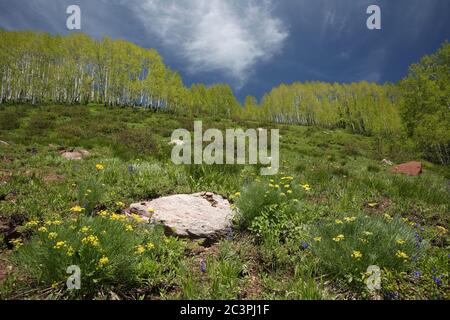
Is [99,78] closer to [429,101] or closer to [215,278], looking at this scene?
[429,101]

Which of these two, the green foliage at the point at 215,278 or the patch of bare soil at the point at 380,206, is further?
the patch of bare soil at the point at 380,206

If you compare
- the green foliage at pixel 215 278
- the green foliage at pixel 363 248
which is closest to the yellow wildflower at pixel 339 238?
the green foliage at pixel 363 248

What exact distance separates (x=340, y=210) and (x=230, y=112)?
79.1m

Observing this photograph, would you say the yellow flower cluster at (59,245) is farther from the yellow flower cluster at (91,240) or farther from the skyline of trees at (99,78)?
the skyline of trees at (99,78)

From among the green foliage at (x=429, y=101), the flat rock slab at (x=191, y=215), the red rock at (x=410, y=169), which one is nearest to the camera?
the flat rock slab at (x=191, y=215)

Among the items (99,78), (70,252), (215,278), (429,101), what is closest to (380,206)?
(215,278)

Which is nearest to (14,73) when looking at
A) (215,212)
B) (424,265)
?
(215,212)

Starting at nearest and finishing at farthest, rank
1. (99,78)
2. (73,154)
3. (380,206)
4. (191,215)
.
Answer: (191,215)
(380,206)
(73,154)
(99,78)

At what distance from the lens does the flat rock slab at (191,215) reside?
454 cm

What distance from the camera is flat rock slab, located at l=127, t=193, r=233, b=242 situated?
4539mm

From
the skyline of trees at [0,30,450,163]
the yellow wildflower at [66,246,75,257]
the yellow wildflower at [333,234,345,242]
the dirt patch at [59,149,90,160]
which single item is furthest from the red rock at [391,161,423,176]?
the skyline of trees at [0,30,450,163]

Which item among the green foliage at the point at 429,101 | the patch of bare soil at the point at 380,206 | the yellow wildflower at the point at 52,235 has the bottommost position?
the yellow wildflower at the point at 52,235

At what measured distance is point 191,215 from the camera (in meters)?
4.88
